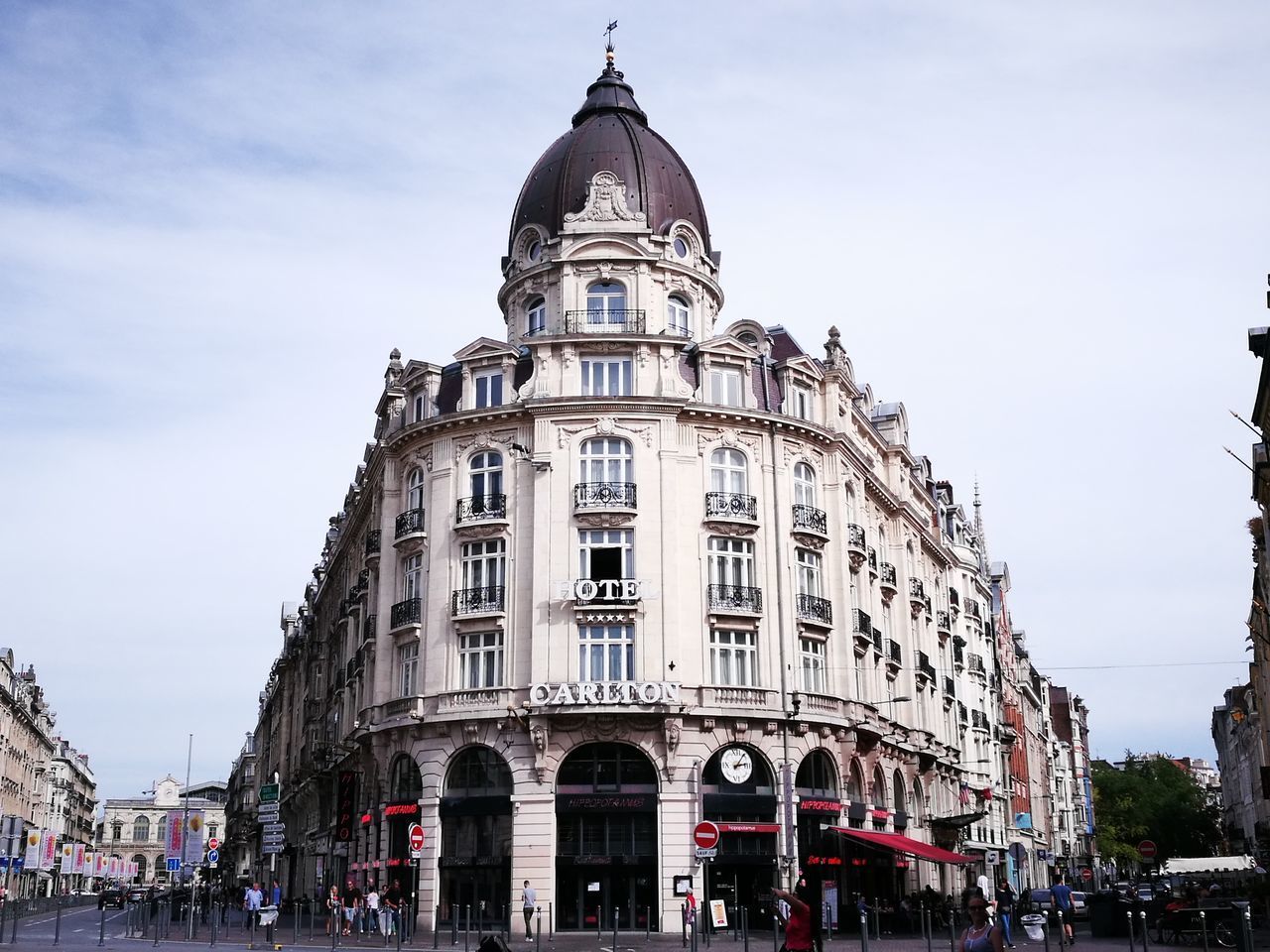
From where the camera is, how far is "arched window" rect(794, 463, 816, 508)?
164 ft

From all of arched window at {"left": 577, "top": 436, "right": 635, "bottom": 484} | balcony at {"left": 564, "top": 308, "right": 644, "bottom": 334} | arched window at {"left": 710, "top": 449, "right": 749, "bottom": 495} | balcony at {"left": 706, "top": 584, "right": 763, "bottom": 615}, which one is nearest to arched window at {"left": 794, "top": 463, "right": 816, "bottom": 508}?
arched window at {"left": 710, "top": 449, "right": 749, "bottom": 495}

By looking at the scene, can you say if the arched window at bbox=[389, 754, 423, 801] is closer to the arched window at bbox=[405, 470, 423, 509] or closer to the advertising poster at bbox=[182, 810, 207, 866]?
the arched window at bbox=[405, 470, 423, 509]

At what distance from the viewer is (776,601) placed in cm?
4772

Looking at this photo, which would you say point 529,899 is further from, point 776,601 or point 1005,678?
point 1005,678

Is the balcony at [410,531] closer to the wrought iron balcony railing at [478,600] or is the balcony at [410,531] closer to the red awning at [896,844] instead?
the wrought iron balcony railing at [478,600]

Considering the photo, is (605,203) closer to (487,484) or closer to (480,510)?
(487,484)

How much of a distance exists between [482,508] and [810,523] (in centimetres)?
1204

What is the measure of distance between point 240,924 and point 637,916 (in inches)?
790

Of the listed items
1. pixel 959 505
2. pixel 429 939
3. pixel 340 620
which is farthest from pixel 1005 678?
pixel 429 939

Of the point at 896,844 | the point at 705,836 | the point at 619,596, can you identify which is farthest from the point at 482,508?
the point at 705,836

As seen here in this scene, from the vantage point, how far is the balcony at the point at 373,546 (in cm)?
5291

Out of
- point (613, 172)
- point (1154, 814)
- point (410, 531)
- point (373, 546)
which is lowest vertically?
point (1154, 814)

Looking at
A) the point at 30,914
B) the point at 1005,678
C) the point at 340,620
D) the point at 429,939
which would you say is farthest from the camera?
the point at 1005,678

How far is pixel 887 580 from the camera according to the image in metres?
58.3
